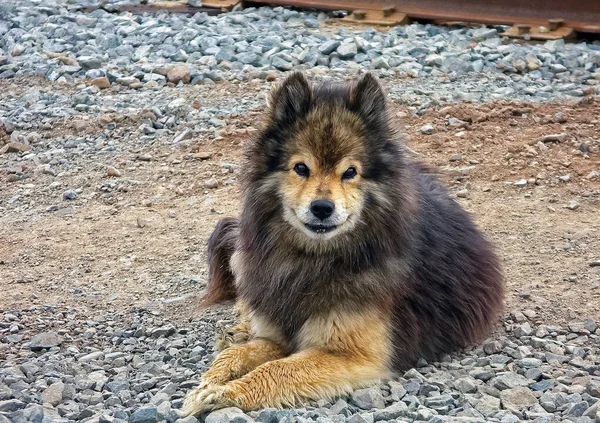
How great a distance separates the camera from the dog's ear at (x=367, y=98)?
5.60 metres

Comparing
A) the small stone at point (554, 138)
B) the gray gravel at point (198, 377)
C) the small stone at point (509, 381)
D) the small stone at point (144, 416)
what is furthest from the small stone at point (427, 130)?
the small stone at point (144, 416)

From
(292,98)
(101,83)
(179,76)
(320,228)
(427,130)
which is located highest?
(292,98)

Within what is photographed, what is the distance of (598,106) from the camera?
1020cm

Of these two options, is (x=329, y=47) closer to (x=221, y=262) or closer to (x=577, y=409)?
(x=221, y=262)

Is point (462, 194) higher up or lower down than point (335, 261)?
lower down

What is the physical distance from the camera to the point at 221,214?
848cm

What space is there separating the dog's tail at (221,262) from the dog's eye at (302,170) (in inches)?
52.6

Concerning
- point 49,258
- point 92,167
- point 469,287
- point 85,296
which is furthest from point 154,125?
point 469,287

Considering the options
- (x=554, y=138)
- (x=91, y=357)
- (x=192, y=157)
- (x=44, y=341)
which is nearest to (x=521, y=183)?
(x=554, y=138)

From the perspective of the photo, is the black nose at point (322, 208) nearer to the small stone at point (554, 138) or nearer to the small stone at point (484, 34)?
the small stone at point (554, 138)

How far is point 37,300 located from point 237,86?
188 inches

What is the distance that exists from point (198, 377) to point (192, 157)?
14.2 ft

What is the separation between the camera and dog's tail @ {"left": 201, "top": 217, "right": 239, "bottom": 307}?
679cm

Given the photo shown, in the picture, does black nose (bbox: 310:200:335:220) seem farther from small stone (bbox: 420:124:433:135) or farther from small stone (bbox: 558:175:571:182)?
small stone (bbox: 420:124:433:135)
